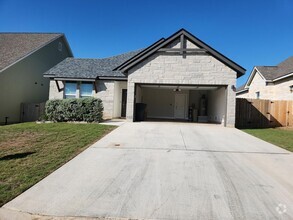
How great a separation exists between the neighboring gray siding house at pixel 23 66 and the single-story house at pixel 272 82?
20905mm

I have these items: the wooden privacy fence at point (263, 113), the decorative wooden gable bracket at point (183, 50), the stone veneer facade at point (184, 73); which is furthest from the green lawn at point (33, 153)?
the wooden privacy fence at point (263, 113)

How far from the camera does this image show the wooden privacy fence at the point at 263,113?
1564cm

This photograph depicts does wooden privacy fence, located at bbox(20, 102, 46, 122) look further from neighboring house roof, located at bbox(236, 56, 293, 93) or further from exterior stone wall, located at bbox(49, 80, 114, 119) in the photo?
neighboring house roof, located at bbox(236, 56, 293, 93)

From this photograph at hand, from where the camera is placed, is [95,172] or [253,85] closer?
[95,172]

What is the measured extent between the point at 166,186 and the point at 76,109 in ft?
32.8

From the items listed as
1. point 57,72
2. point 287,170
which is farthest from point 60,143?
point 57,72

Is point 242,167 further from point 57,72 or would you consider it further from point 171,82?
point 57,72

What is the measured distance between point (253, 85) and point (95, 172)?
23.9 meters

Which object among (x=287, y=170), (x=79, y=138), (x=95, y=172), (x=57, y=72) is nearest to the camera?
(x=95, y=172)

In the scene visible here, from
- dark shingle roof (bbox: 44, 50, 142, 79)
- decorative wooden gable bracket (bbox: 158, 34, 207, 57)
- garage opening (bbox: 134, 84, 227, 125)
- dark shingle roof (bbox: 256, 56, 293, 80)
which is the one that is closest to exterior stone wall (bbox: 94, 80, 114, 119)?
dark shingle roof (bbox: 44, 50, 142, 79)

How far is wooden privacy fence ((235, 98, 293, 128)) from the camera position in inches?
616

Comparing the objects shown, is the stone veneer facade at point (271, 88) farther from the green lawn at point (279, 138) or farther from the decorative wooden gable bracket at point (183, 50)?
the decorative wooden gable bracket at point (183, 50)

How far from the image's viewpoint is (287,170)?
5395 mm

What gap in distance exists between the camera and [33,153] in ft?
20.9
